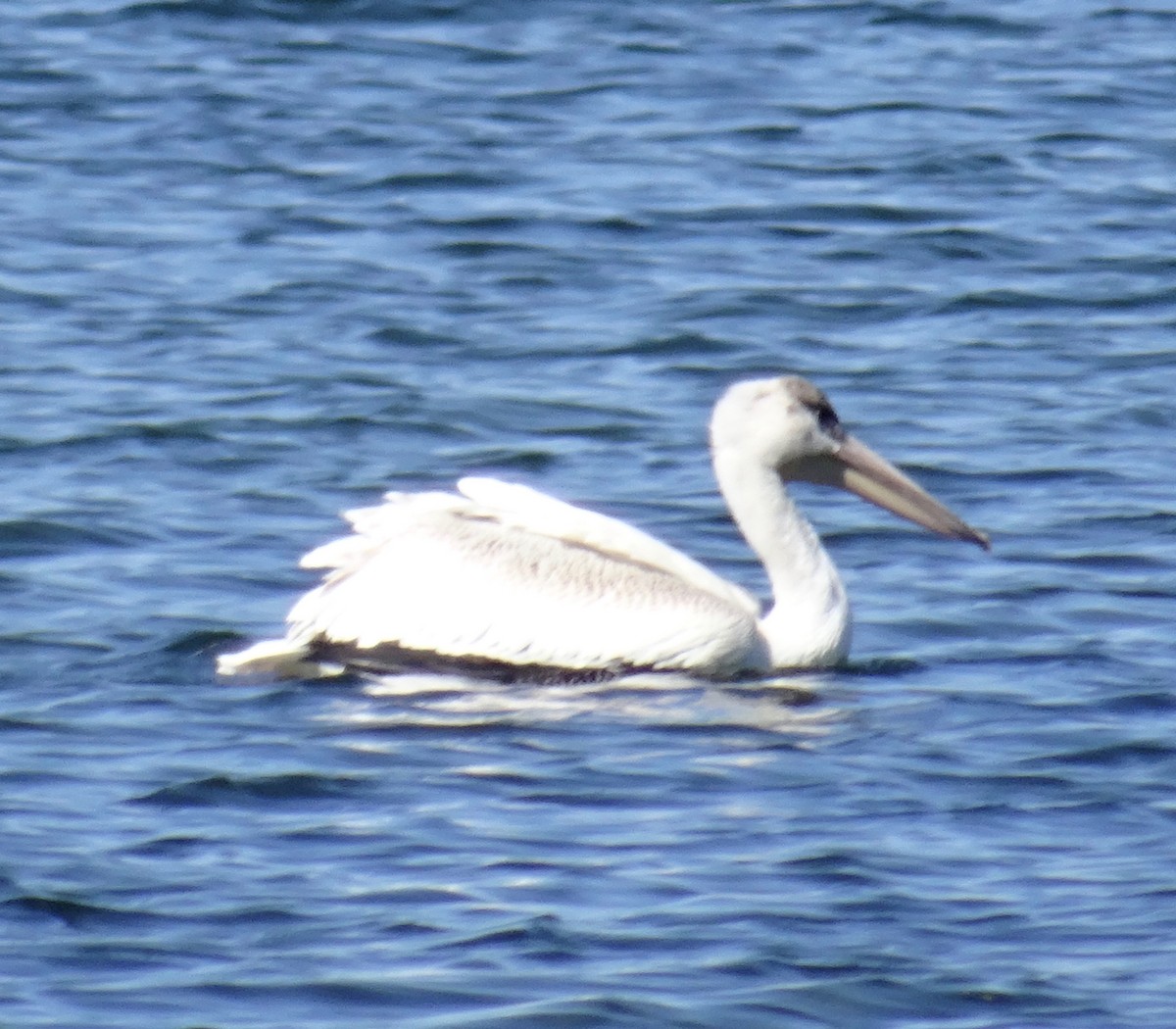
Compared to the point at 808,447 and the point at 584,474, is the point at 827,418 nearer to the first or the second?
the point at 808,447

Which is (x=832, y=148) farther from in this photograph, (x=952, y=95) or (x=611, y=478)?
(x=611, y=478)

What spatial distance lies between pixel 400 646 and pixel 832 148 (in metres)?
6.74

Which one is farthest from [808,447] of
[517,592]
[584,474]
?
A: [584,474]

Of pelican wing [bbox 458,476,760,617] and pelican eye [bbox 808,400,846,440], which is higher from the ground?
pelican eye [bbox 808,400,846,440]

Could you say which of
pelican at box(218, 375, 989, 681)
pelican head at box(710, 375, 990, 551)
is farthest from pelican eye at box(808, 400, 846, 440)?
pelican at box(218, 375, 989, 681)

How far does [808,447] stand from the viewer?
7.79 metres

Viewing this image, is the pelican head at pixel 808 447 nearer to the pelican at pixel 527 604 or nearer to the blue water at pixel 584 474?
the blue water at pixel 584 474

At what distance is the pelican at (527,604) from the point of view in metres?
7.20

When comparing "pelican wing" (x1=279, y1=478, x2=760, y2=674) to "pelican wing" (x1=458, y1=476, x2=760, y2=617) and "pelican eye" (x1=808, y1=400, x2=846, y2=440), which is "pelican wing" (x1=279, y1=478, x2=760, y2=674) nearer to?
"pelican wing" (x1=458, y1=476, x2=760, y2=617)

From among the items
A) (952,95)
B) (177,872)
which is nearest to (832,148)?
(952,95)

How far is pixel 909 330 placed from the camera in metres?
10.9

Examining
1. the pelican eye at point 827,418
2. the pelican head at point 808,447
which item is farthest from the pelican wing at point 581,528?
the pelican eye at point 827,418

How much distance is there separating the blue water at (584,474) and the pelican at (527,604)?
0.14m

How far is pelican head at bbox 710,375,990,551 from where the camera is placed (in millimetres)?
7711
